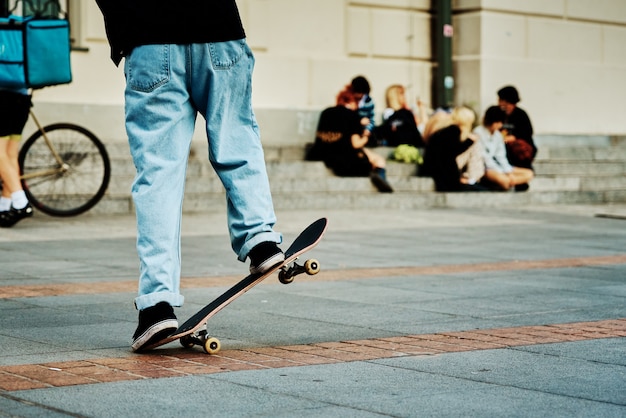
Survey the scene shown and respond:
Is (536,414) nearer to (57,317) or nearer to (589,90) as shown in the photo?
(57,317)

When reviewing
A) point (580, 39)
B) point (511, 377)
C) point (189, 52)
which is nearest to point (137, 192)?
point (189, 52)

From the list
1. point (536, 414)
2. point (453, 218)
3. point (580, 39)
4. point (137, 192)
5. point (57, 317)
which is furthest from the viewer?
point (580, 39)

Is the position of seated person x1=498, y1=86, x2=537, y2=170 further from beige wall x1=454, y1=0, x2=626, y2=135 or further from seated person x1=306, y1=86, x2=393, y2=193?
seated person x1=306, y1=86, x2=393, y2=193

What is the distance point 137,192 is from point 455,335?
4.86ft

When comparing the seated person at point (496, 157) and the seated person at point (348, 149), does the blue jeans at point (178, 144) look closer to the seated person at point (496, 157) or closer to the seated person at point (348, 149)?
the seated person at point (348, 149)

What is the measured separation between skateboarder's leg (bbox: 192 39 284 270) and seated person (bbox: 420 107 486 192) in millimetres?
9393

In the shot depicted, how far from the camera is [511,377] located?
4109 mm

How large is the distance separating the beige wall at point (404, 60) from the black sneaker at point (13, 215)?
3121 mm

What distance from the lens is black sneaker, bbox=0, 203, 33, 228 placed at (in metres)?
9.77

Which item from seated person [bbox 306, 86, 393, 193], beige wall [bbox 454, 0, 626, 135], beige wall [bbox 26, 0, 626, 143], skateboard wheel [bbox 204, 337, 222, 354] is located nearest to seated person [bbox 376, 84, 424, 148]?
beige wall [bbox 26, 0, 626, 143]

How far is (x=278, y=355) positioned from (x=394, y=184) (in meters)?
9.52

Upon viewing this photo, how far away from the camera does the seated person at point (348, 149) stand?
13.7m

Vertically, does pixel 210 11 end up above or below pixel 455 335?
above

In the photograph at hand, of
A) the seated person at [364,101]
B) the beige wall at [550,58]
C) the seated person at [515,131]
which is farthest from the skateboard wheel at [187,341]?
the beige wall at [550,58]
